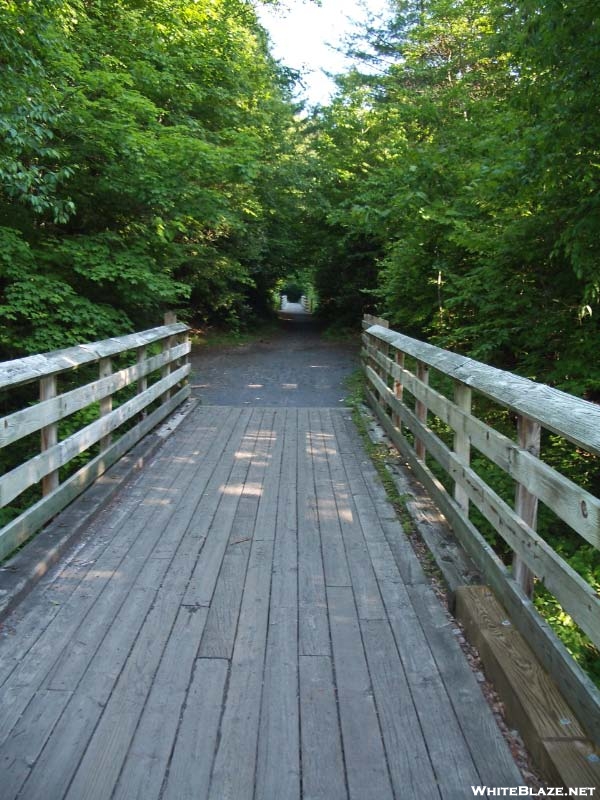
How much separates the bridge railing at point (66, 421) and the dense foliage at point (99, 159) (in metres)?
1.23

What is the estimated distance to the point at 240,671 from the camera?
2512 millimetres

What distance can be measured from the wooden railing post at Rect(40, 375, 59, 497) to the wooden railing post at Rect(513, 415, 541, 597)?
261 centimetres

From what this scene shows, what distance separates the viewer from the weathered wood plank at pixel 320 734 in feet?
Result: 6.31

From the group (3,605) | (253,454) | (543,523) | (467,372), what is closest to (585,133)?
(467,372)

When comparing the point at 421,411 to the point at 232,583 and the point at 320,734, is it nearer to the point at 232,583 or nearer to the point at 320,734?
the point at 232,583

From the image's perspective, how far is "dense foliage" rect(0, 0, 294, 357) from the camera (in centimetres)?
649

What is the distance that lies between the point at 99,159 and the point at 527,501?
7.75 m

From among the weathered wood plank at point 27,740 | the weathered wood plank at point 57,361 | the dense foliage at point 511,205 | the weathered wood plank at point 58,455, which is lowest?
the weathered wood plank at point 27,740

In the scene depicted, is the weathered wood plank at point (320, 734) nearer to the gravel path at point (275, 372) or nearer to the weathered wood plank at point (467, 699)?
the weathered wood plank at point (467, 699)

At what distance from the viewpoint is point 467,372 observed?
3.58 meters

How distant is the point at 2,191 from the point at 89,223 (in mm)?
1466

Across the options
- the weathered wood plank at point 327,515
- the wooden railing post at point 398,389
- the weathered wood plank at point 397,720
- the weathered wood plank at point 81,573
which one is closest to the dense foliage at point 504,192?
the wooden railing post at point 398,389

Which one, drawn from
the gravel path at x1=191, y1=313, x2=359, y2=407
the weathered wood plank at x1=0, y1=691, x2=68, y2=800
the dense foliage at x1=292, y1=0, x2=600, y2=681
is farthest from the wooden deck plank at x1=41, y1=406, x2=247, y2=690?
the gravel path at x1=191, y1=313, x2=359, y2=407

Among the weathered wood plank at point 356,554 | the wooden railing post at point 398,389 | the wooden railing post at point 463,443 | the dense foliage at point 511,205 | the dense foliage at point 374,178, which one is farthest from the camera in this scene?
the wooden railing post at point 398,389
